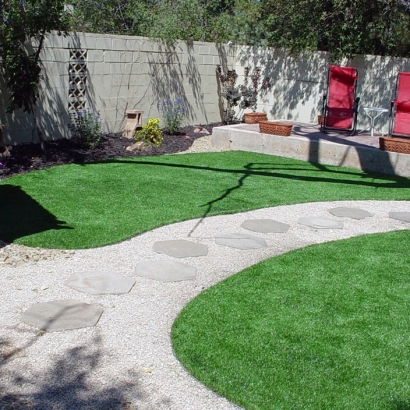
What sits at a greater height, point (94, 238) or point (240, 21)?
point (240, 21)

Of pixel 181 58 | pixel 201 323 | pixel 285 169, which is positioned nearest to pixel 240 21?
pixel 181 58

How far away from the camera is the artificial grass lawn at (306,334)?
10.8ft

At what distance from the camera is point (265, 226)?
21.5 ft

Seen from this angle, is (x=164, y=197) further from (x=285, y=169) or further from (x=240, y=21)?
(x=240, y=21)

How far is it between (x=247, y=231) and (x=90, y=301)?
2344 mm

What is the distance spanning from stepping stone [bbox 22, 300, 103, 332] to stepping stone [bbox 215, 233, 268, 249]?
1901mm

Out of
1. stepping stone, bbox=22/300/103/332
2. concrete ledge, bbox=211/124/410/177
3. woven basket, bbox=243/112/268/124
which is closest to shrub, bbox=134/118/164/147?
concrete ledge, bbox=211/124/410/177

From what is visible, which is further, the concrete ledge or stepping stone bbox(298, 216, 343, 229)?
the concrete ledge

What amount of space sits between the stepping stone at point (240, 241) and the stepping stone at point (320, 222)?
2.87ft

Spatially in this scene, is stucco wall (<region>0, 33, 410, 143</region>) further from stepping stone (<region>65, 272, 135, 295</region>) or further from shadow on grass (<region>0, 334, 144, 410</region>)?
shadow on grass (<region>0, 334, 144, 410</region>)

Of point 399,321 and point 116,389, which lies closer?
point 116,389

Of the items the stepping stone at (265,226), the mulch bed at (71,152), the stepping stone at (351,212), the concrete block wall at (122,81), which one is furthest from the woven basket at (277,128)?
the stepping stone at (265,226)

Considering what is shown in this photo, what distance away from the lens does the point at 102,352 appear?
3676mm

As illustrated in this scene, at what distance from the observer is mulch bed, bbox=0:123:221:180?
8.88m
